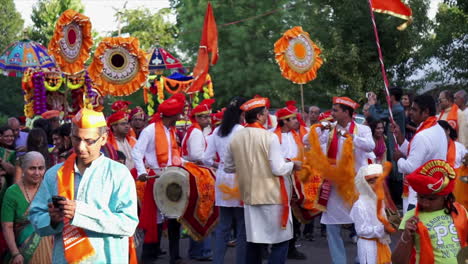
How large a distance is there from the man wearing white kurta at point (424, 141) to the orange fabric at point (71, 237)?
151 inches

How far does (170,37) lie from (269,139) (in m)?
46.0

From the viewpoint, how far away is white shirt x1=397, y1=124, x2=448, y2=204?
7.49 m

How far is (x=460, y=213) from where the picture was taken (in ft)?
16.7

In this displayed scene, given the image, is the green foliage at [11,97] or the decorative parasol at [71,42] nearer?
the decorative parasol at [71,42]

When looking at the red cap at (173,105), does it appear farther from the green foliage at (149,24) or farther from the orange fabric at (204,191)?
the green foliage at (149,24)

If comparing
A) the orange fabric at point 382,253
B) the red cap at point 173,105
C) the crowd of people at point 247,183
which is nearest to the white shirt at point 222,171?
the crowd of people at point 247,183

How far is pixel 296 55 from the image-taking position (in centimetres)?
1369

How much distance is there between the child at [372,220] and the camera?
24.5ft

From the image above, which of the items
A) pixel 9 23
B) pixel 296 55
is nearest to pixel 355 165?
pixel 296 55

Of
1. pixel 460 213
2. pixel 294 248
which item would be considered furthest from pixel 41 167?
pixel 294 248

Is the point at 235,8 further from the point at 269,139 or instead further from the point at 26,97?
the point at 269,139

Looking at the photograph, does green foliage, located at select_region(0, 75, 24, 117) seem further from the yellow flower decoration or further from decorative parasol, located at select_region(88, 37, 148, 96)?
the yellow flower decoration

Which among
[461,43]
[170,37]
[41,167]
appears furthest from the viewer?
[170,37]

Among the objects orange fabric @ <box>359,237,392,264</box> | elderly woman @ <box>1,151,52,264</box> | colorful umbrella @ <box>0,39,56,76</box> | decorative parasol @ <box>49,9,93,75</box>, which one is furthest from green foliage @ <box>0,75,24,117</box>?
orange fabric @ <box>359,237,392,264</box>
